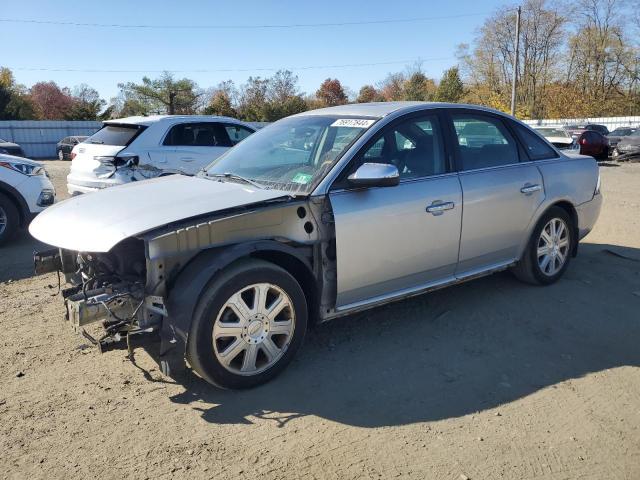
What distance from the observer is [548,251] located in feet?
17.0

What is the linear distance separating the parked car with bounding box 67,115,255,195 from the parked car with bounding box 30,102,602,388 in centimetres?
384

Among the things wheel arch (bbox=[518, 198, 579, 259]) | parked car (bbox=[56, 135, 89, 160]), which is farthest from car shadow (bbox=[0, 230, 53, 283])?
parked car (bbox=[56, 135, 89, 160])

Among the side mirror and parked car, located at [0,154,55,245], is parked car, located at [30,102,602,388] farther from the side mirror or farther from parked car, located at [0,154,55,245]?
parked car, located at [0,154,55,245]

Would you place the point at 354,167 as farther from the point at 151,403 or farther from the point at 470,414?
the point at 151,403

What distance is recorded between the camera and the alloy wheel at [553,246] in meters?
5.12

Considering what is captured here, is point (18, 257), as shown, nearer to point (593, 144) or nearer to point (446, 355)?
point (446, 355)

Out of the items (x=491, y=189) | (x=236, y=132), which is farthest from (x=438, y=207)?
(x=236, y=132)

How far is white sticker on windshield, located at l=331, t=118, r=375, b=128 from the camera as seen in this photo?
13.3 feet

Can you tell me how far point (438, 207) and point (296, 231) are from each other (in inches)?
47.2

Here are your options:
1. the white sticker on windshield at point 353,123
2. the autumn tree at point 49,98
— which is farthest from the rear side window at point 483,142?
the autumn tree at point 49,98

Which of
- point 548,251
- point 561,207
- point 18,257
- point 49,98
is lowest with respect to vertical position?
point 18,257

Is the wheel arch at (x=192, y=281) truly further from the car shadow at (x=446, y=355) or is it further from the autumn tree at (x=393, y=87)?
the autumn tree at (x=393, y=87)

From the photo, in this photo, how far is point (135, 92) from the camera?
59562mm

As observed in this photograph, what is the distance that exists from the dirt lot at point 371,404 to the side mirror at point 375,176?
123 cm
